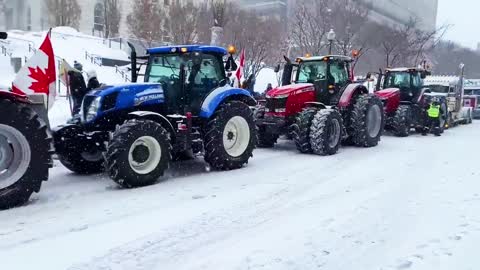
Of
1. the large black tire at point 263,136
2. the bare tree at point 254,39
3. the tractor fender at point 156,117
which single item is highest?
the bare tree at point 254,39

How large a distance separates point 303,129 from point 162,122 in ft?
12.4

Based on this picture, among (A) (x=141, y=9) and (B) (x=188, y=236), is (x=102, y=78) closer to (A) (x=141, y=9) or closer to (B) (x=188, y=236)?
(A) (x=141, y=9)

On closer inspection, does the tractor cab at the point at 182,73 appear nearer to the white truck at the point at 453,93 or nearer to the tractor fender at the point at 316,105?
the tractor fender at the point at 316,105

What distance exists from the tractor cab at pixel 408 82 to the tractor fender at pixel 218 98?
28.3 ft

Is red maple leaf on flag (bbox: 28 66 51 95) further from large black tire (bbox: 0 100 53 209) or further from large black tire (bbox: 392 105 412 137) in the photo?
large black tire (bbox: 392 105 412 137)

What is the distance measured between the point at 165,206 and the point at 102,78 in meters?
21.2

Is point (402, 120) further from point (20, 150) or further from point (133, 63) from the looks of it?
point (20, 150)

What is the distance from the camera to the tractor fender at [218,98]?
25.1 ft

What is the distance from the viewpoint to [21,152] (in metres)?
5.40

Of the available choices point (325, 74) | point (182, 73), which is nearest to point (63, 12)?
point (325, 74)

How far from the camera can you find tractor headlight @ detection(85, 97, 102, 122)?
6.70 meters

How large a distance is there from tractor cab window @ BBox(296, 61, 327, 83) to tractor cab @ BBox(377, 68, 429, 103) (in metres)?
5.16

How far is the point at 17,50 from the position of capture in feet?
90.4

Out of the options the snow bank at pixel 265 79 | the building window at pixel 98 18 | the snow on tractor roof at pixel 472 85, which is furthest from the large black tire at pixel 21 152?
the building window at pixel 98 18
